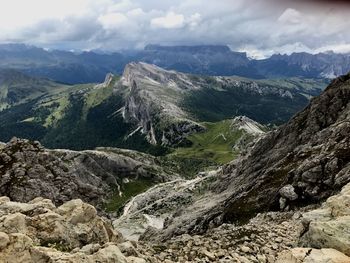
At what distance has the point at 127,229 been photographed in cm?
15912

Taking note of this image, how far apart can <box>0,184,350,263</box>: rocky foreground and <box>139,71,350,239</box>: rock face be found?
2477cm

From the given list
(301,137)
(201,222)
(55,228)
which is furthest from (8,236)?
(301,137)

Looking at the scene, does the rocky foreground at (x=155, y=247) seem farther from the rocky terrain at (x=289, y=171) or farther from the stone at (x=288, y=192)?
the rocky terrain at (x=289, y=171)

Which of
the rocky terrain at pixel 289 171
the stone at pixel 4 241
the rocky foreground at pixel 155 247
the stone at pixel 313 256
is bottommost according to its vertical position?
the rocky terrain at pixel 289 171

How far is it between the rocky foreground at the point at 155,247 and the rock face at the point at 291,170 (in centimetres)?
2477

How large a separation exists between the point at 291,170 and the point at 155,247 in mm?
50884

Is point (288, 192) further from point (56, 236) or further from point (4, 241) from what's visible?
point (4, 241)

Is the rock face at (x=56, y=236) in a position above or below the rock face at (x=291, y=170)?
above

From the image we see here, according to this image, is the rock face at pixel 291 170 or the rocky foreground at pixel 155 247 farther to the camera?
the rock face at pixel 291 170

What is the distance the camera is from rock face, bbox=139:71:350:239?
7262 cm

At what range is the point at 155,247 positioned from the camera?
134ft

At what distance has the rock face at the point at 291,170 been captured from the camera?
72625 millimetres

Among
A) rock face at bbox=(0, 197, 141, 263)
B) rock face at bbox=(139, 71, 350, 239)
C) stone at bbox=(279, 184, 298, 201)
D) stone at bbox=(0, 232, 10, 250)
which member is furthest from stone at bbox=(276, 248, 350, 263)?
stone at bbox=(279, 184, 298, 201)

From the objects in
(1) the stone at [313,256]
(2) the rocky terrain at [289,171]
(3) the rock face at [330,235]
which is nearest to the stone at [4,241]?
(1) the stone at [313,256]
